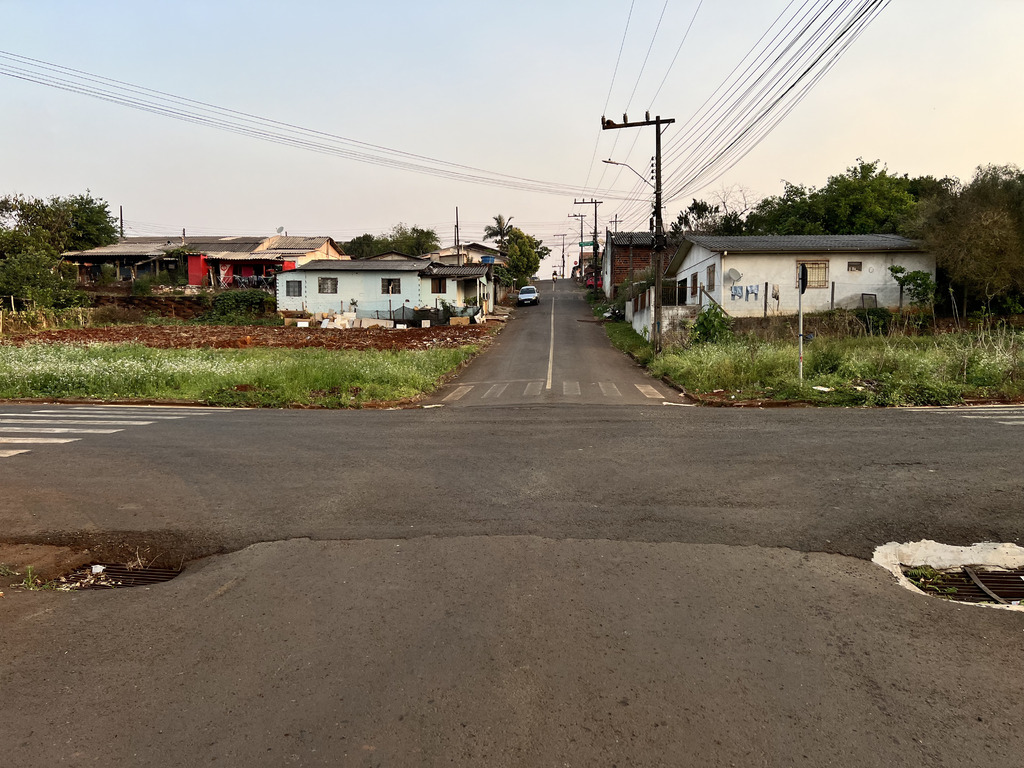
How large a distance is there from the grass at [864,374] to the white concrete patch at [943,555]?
32.1 ft

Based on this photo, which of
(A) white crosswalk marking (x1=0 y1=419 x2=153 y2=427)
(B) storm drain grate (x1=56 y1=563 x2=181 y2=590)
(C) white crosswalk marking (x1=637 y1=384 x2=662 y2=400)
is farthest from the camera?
(C) white crosswalk marking (x1=637 y1=384 x2=662 y2=400)

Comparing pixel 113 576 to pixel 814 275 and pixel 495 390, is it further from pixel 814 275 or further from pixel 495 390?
pixel 814 275

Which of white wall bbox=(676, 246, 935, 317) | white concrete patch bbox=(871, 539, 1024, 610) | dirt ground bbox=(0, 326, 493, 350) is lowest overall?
white concrete patch bbox=(871, 539, 1024, 610)

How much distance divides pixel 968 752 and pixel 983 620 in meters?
1.64

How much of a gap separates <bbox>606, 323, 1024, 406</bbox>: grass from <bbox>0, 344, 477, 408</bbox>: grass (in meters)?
8.20

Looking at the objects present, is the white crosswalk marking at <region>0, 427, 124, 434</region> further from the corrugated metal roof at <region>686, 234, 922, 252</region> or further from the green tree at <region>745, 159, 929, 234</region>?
the green tree at <region>745, 159, 929, 234</region>

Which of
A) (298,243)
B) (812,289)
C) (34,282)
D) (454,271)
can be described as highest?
(298,243)

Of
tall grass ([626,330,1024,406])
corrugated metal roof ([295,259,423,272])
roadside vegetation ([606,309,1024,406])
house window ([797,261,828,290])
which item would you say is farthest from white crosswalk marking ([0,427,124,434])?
corrugated metal roof ([295,259,423,272])

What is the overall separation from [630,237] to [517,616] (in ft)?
221

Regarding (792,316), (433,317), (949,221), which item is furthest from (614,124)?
(433,317)

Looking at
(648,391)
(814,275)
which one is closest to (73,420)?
(648,391)

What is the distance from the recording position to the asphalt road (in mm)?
3117

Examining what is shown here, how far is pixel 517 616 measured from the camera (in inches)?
172

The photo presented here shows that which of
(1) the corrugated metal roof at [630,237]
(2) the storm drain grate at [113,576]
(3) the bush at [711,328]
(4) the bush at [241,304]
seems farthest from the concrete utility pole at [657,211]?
(1) the corrugated metal roof at [630,237]
